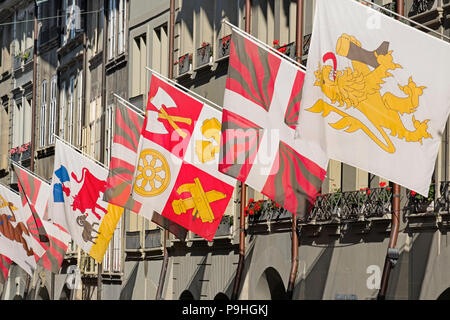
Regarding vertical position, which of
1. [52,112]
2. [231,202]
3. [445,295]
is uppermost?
[52,112]

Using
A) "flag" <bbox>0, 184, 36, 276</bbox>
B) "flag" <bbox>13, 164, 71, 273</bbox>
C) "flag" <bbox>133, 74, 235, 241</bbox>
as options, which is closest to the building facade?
"flag" <bbox>0, 184, 36, 276</bbox>

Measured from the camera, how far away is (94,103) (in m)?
41.9

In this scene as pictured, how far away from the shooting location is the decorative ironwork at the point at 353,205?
22234 millimetres

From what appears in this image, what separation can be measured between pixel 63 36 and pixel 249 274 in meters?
21.1

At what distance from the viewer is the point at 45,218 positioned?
105ft

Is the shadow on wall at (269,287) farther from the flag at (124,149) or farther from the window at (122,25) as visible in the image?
the window at (122,25)

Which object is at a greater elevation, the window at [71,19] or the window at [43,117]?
the window at [71,19]

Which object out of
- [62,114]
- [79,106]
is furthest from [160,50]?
[62,114]

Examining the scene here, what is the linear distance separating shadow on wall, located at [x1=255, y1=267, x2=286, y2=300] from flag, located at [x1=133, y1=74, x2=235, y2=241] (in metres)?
5.36

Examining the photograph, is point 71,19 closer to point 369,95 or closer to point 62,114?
point 62,114

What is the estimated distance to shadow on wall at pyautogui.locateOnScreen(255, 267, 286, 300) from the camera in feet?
91.2

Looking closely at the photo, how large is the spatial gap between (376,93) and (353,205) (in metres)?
7.70

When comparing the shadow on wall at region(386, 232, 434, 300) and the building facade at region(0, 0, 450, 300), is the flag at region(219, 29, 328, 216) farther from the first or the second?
the shadow on wall at region(386, 232, 434, 300)

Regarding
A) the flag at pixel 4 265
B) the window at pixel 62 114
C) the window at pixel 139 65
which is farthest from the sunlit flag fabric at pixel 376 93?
the window at pixel 62 114
